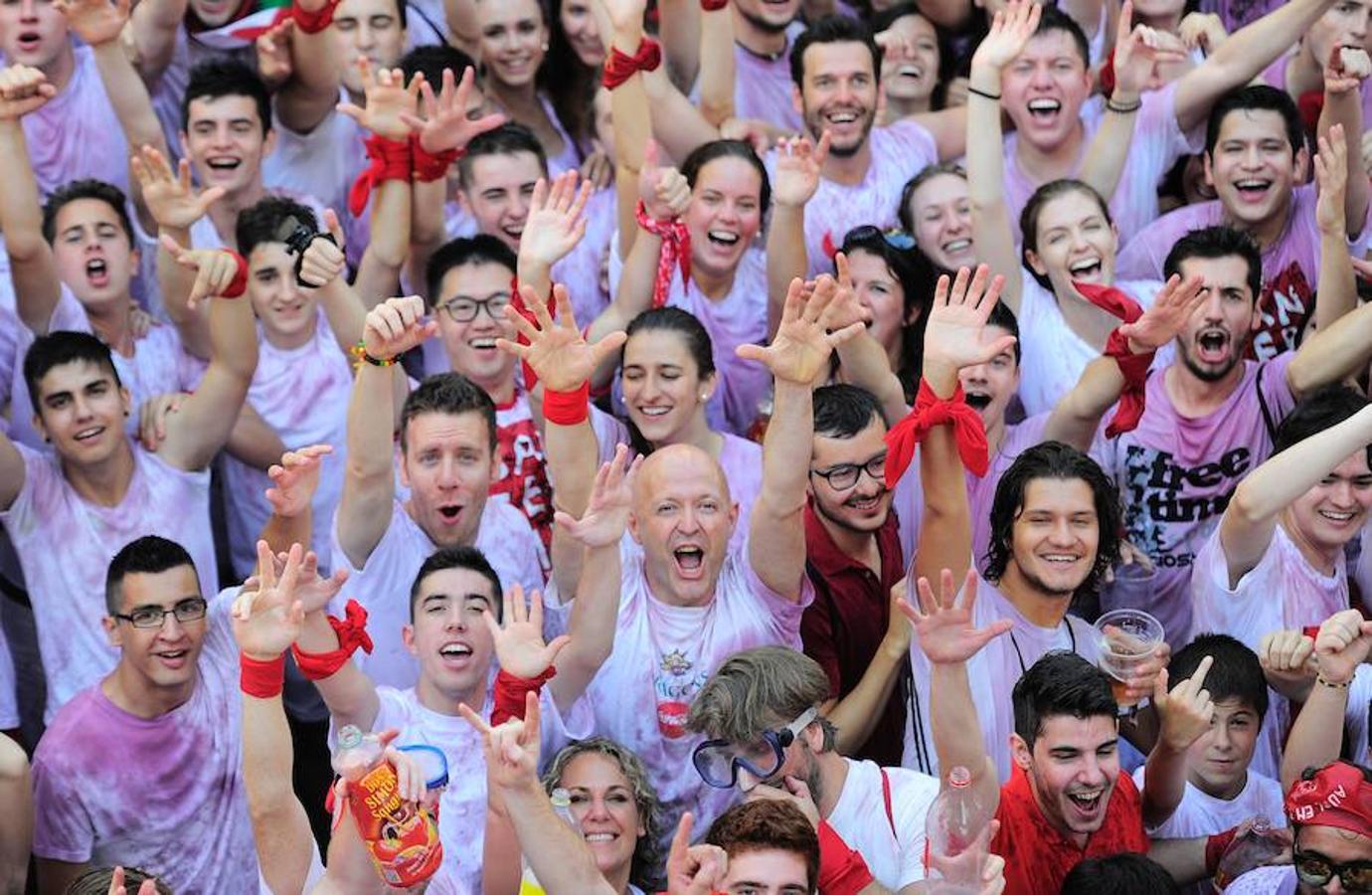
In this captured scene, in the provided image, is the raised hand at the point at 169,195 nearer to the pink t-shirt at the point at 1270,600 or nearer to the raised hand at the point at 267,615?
the raised hand at the point at 267,615

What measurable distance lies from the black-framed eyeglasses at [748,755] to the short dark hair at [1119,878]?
0.67 meters

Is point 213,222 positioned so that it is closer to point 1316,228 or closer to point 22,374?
point 22,374

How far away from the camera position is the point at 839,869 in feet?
16.4

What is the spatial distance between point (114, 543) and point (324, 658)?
4.08 feet

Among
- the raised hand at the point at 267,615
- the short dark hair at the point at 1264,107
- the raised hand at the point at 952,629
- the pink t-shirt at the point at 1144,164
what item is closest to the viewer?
the raised hand at the point at 267,615

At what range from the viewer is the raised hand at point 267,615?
4.93 m

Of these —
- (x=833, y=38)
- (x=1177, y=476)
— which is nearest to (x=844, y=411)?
(x=1177, y=476)

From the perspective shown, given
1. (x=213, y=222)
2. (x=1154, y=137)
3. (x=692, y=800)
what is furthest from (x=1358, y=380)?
(x=213, y=222)

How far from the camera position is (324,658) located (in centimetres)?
527

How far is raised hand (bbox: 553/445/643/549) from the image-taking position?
18.0 feet

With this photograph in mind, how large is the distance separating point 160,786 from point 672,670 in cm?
129

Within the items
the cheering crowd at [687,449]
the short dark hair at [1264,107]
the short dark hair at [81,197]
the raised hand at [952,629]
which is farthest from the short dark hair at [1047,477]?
the short dark hair at [81,197]

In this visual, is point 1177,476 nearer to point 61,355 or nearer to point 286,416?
point 286,416

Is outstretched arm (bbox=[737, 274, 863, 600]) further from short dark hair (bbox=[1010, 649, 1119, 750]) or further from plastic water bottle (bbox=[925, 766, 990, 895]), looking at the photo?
plastic water bottle (bbox=[925, 766, 990, 895])
